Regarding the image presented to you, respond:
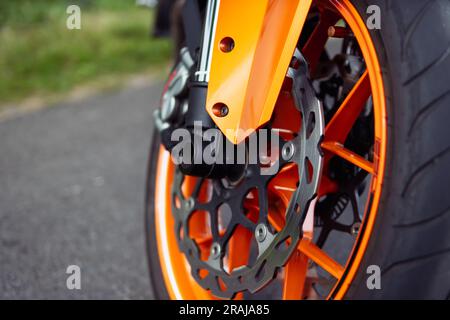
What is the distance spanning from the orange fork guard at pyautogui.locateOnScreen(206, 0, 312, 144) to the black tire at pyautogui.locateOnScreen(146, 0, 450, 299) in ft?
0.76

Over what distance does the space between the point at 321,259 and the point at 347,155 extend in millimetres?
219

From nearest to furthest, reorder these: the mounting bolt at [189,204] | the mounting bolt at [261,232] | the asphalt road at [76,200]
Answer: the mounting bolt at [261,232] < the mounting bolt at [189,204] < the asphalt road at [76,200]

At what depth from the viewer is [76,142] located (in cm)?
416

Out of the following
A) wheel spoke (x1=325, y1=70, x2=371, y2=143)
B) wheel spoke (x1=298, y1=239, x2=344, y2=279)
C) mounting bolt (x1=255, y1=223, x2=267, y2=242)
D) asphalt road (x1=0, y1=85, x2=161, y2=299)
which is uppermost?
wheel spoke (x1=325, y1=70, x2=371, y2=143)

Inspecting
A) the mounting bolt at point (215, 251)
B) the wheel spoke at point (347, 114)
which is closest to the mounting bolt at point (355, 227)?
the wheel spoke at point (347, 114)

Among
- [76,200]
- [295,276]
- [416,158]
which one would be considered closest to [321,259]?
[295,276]

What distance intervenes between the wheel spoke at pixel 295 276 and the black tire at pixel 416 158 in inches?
12.1

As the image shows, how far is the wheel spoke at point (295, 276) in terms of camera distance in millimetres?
1474

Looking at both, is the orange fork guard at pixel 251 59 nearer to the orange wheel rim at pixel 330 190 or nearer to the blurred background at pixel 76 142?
the orange wheel rim at pixel 330 190

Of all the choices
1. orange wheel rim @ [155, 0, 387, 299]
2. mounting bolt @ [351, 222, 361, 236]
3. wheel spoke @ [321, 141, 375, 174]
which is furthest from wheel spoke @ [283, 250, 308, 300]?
wheel spoke @ [321, 141, 375, 174]

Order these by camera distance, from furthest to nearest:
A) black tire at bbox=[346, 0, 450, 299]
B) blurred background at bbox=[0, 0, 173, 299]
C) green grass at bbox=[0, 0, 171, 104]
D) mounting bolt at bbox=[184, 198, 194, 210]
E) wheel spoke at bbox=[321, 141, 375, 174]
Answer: green grass at bbox=[0, 0, 171, 104]
blurred background at bbox=[0, 0, 173, 299]
mounting bolt at bbox=[184, 198, 194, 210]
wheel spoke at bbox=[321, 141, 375, 174]
black tire at bbox=[346, 0, 450, 299]

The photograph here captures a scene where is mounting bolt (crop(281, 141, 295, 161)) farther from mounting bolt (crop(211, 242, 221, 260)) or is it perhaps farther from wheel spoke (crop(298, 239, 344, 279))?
mounting bolt (crop(211, 242, 221, 260))

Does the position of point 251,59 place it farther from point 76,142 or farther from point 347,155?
point 76,142

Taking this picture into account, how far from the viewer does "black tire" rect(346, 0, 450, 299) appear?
1114 millimetres
